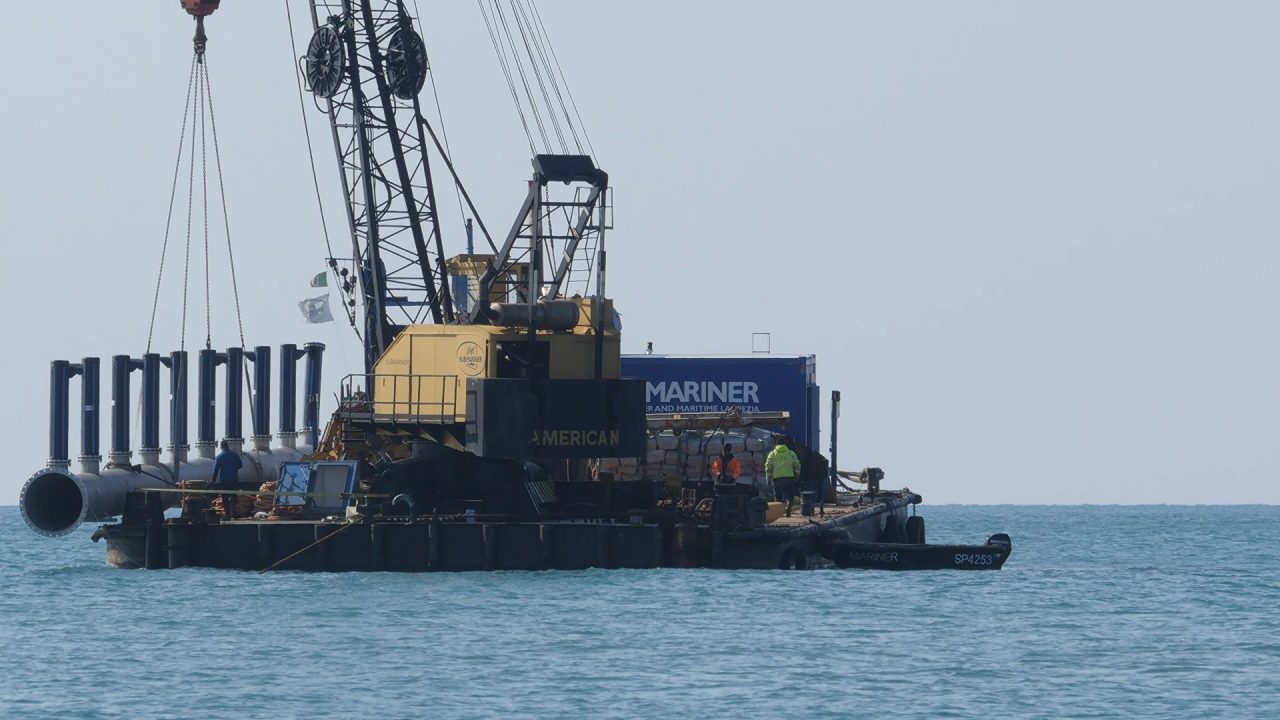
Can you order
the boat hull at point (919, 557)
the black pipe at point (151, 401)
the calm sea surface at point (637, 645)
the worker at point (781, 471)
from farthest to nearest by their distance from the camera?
the black pipe at point (151, 401) < the worker at point (781, 471) < the boat hull at point (919, 557) < the calm sea surface at point (637, 645)

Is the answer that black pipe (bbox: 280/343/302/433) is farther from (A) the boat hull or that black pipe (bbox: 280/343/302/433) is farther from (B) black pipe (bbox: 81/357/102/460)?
(A) the boat hull

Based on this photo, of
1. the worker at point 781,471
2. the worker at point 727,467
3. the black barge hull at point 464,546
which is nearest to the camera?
the black barge hull at point 464,546

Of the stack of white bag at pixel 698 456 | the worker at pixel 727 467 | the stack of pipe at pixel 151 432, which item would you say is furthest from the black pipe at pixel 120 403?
the worker at pixel 727 467

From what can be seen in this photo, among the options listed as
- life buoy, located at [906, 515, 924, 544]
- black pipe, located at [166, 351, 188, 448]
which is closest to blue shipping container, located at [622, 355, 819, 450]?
life buoy, located at [906, 515, 924, 544]

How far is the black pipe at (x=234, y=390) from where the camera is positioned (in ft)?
191

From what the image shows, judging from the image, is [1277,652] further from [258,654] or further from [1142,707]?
[258,654]

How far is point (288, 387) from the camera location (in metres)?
61.0

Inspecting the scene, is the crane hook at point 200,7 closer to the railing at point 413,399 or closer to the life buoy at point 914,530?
the railing at point 413,399

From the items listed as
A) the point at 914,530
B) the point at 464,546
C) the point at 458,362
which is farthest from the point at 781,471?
the point at 914,530

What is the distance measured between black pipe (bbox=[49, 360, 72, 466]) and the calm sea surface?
5054 mm

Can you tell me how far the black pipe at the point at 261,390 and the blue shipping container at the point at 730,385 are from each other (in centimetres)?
954

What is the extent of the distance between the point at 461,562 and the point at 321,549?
2.66m

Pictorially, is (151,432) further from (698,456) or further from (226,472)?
(698,456)

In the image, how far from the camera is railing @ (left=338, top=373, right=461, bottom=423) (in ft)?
142
